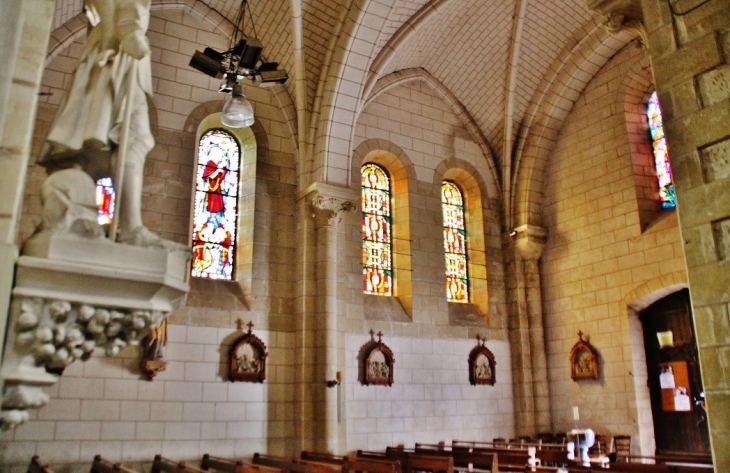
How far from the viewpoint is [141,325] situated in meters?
2.87

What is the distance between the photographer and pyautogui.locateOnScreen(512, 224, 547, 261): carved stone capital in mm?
11805

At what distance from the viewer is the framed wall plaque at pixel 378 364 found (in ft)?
32.6

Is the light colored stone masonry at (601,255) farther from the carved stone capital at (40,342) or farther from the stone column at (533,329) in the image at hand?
the carved stone capital at (40,342)

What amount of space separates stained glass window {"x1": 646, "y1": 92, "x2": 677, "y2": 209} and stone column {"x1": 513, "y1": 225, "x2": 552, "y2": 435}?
2.24 metres

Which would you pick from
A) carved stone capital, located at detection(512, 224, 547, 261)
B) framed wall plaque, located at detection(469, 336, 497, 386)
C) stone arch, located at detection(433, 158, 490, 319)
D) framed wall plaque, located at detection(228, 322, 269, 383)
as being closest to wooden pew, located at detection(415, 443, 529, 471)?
framed wall plaque, located at detection(228, 322, 269, 383)

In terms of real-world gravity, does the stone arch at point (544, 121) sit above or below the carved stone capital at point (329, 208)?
above

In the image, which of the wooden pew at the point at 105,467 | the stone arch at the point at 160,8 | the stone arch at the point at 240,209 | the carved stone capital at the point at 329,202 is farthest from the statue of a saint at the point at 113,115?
the carved stone capital at the point at 329,202

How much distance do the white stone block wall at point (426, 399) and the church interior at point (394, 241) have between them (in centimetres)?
4

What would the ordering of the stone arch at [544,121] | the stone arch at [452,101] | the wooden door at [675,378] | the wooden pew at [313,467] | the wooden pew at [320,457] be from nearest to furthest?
the wooden pew at [313,467]
the wooden pew at [320,457]
the wooden door at [675,378]
the stone arch at [544,121]
the stone arch at [452,101]

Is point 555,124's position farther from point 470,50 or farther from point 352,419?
point 352,419

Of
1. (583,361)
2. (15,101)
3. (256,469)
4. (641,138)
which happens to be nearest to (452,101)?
(641,138)

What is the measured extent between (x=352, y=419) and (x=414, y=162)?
4810 mm

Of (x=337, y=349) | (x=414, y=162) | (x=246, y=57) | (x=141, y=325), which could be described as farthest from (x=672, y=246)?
(x=141, y=325)

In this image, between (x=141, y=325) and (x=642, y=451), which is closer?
(x=141, y=325)
